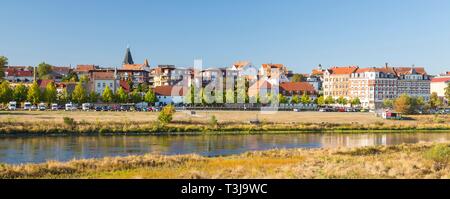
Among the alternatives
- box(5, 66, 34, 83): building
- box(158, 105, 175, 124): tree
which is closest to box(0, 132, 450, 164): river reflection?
box(158, 105, 175, 124): tree

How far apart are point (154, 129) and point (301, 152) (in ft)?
66.9

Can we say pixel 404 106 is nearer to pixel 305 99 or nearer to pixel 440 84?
pixel 305 99

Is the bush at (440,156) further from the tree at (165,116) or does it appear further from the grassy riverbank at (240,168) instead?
the tree at (165,116)

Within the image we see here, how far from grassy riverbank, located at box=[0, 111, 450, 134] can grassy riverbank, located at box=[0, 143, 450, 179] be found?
21.1 meters

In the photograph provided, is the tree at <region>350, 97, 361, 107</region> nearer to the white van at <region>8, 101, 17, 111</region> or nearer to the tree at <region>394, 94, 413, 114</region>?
the tree at <region>394, 94, 413, 114</region>

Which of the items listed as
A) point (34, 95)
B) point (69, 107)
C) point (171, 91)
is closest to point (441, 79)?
point (171, 91)

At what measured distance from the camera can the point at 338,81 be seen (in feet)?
355

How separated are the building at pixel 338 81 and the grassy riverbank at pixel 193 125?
40853 millimetres

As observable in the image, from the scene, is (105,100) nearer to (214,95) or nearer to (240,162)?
(214,95)

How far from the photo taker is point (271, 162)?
26.9 meters

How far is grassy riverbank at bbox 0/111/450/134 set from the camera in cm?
4694

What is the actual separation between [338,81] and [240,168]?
88323 mm

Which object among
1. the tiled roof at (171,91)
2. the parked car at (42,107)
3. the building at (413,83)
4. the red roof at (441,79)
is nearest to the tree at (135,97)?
the tiled roof at (171,91)

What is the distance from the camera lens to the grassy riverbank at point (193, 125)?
4694 cm
